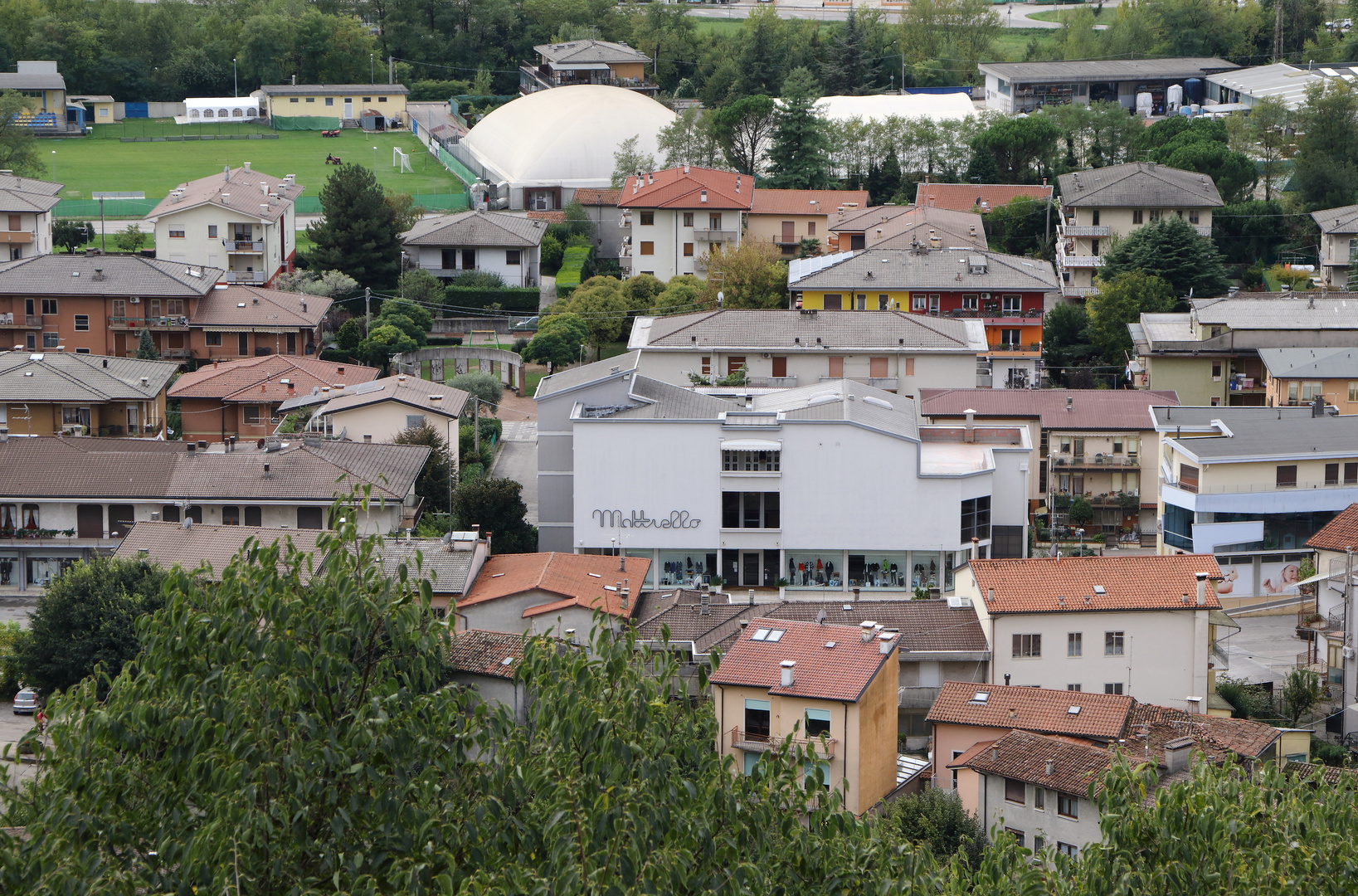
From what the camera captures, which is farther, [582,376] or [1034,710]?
[582,376]

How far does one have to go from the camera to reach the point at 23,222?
6719 cm

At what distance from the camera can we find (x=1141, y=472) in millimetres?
46531

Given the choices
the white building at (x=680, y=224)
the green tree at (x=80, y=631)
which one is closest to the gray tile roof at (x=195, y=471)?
the green tree at (x=80, y=631)

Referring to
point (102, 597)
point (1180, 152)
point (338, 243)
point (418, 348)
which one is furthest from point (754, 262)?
point (102, 597)

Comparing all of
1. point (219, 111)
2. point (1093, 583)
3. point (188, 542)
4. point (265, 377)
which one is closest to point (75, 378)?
point (265, 377)

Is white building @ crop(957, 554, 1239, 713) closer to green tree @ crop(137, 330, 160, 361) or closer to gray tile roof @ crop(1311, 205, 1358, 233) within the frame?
green tree @ crop(137, 330, 160, 361)

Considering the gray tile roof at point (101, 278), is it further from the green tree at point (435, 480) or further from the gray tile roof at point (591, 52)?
the gray tile roof at point (591, 52)

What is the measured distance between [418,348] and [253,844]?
47642 mm

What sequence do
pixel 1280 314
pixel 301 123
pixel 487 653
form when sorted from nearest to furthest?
pixel 487 653
pixel 1280 314
pixel 301 123

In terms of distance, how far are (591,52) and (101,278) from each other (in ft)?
168

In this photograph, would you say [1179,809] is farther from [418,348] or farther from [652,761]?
[418,348]

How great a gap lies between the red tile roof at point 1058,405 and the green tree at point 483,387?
13.8 meters

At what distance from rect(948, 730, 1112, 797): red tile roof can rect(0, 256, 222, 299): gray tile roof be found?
122 ft

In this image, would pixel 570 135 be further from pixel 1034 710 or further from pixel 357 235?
pixel 1034 710
